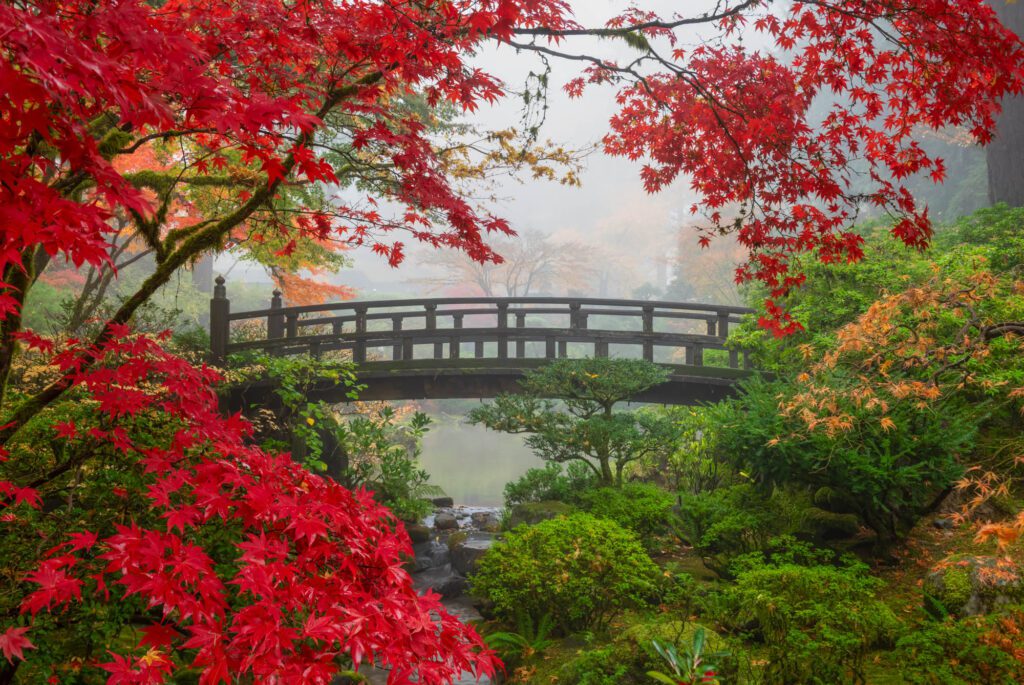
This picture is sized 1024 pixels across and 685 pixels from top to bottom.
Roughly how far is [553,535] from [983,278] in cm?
323

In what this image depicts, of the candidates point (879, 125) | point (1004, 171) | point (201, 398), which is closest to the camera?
point (201, 398)

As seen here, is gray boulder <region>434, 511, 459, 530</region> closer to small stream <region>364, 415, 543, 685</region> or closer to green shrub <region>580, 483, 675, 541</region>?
small stream <region>364, 415, 543, 685</region>

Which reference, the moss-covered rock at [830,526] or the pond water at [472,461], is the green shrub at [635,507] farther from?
the pond water at [472,461]

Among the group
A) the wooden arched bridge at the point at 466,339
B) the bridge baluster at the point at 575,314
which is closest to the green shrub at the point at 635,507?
the wooden arched bridge at the point at 466,339

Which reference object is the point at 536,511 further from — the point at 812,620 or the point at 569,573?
the point at 812,620

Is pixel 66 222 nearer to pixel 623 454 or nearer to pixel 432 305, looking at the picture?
pixel 623 454

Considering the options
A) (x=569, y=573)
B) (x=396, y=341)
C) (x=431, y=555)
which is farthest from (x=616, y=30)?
(x=396, y=341)

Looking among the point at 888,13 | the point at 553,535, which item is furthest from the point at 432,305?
the point at 888,13

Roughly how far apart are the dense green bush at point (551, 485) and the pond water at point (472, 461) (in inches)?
232

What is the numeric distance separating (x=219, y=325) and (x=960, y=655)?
9559mm

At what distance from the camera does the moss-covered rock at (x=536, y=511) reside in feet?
23.3

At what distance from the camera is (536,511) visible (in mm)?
7219

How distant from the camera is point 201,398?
312 cm

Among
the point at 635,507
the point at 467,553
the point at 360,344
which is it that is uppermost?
the point at 360,344
